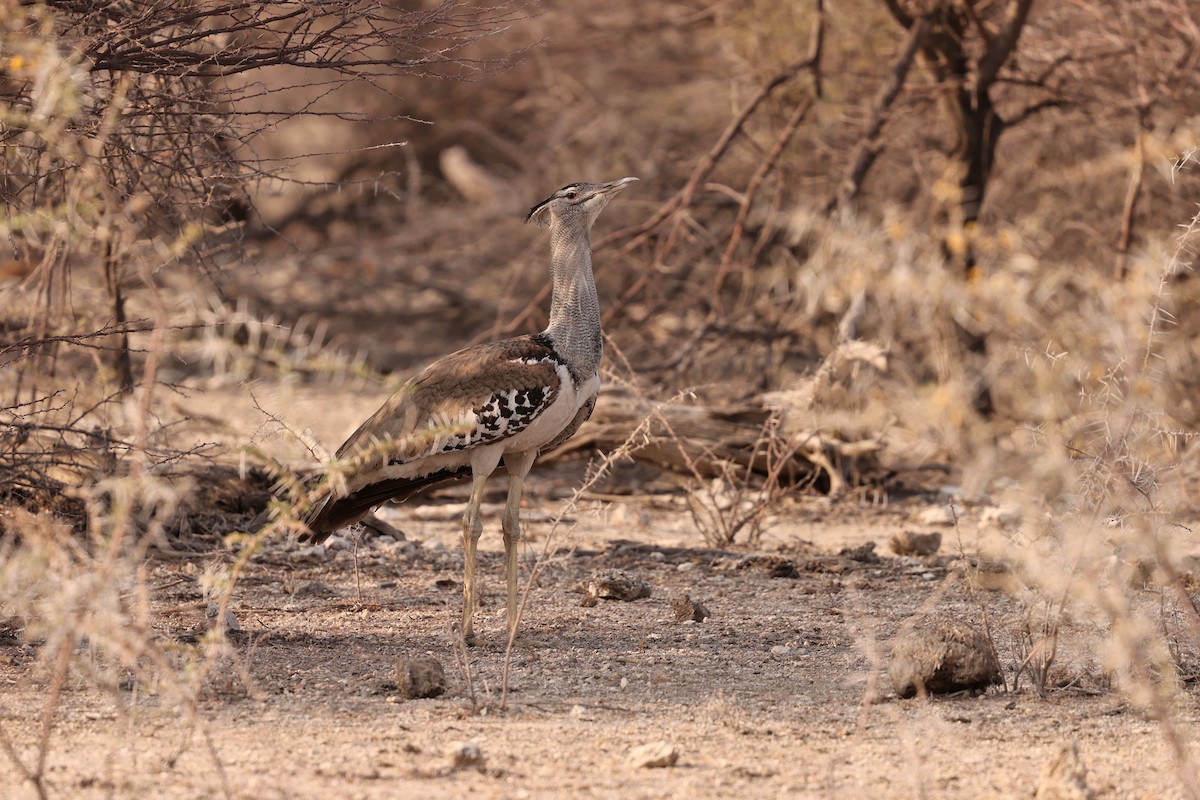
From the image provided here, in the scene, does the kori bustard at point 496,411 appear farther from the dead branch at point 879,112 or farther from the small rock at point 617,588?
the dead branch at point 879,112

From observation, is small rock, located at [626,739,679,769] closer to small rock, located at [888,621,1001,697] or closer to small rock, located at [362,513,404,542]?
small rock, located at [888,621,1001,697]

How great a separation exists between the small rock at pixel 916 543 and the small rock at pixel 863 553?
4.5 inches

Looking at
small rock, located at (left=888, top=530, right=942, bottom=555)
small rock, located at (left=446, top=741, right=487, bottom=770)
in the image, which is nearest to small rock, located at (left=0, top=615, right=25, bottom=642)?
small rock, located at (left=446, top=741, right=487, bottom=770)

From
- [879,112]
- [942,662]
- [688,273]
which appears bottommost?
[942,662]

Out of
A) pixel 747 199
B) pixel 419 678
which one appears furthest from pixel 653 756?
pixel 747 199

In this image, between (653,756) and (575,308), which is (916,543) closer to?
(575,308)

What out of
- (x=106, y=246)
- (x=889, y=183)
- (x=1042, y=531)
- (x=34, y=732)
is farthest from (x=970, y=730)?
(x=889, y=183)

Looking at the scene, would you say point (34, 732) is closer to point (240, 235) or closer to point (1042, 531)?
point (240, 235)

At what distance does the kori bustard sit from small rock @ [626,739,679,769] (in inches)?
44.9

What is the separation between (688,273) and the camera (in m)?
7.86

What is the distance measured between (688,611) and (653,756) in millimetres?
1426

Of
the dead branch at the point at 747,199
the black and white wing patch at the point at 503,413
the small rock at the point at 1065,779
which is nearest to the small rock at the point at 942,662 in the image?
the small rock at the point at 1065,779

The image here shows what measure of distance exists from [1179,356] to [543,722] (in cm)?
472

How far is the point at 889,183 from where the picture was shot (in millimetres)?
8281
